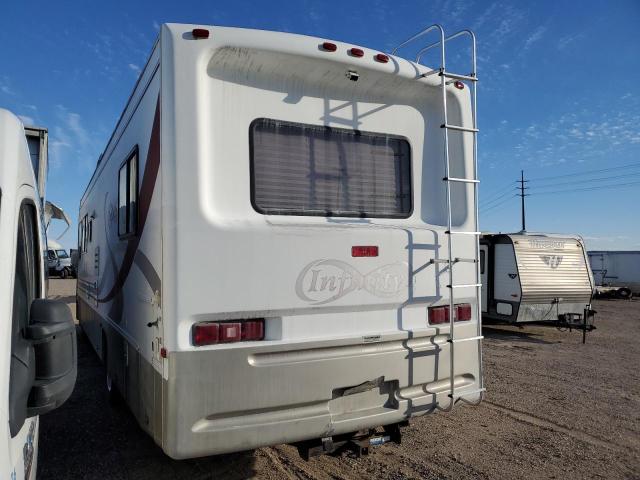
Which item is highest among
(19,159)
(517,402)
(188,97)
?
(188,97)

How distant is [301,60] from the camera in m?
3.38

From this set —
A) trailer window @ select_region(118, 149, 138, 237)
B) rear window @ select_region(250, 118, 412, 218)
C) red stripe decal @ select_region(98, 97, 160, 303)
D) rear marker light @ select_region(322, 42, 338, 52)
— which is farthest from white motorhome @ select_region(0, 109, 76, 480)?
rear marker light @ select_region(322, 42, 338, 52)

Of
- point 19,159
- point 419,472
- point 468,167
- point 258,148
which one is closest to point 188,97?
point 258,148

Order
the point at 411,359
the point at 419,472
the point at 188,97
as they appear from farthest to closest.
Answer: the point at 419,472 → the point at 411,359 → the point at 188,97

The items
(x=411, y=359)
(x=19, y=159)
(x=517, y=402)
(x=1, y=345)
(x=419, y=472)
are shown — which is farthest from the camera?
(x=517, y=402)

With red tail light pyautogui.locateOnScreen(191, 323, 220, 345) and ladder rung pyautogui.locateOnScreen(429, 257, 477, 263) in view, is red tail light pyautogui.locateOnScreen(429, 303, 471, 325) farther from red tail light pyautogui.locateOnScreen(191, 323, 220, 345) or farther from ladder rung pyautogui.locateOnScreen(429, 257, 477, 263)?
red tail light pyautogui.locateOnScreen(191, 323, 220, 345)

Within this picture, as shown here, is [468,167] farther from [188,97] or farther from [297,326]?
[188,97]

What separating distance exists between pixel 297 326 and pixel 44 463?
270 centimetres

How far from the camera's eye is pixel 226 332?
3029 millimetres

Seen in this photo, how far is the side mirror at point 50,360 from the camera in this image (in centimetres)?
187

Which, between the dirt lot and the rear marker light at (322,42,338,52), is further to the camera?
the dirt lot

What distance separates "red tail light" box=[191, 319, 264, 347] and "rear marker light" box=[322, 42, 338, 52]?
6.15 feet

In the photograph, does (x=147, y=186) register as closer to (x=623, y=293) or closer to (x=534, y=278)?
(x=534, y=278)

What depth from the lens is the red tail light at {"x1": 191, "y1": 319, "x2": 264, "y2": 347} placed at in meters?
2.96
